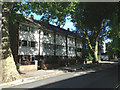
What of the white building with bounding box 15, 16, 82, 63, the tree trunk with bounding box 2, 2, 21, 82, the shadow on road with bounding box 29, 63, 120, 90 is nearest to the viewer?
the shadow on road with bounding box 29, 63, 120, 90

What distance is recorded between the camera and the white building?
21.5 metres

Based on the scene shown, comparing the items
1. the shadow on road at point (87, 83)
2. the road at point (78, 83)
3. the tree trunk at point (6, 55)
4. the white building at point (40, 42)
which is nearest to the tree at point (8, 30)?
the tree trunk at point (6, 55)

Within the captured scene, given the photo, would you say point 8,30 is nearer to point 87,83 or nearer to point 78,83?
point 78,83

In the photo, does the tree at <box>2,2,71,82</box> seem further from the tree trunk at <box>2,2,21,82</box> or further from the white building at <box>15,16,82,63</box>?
the white building at <box>15,16,82,63</box>

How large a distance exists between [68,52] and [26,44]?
13959 mm

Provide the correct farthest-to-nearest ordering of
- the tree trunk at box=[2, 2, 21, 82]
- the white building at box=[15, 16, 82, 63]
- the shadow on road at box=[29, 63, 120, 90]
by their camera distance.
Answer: the white building at box=[15, 16, 82, 63] → the tree trunk at box=[2, 2, 21, 82] → the shadow on road at box=[29, 63, 120, 90]

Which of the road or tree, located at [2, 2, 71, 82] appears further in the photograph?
Result: tree, located at [2, 2, 71, 82]

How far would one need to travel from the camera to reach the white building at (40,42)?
845 inches

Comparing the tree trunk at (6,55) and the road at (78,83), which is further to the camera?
the tree trunk at (6,55)

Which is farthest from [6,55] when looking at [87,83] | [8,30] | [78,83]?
[87,83]

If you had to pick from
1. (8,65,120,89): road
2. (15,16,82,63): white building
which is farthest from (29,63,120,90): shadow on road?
(15,16,82,63): white building

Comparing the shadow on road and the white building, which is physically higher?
the white building

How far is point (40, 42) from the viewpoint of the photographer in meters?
25.2

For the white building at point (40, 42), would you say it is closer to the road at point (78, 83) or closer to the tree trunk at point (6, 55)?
the tree trunk at point (6, 55)
